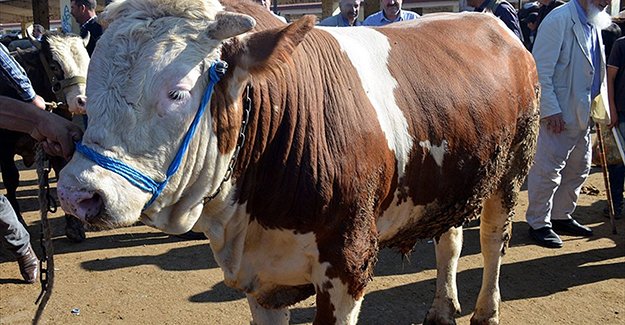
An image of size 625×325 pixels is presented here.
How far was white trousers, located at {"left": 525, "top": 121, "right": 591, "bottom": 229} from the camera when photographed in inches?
211

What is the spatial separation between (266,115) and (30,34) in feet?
15.4

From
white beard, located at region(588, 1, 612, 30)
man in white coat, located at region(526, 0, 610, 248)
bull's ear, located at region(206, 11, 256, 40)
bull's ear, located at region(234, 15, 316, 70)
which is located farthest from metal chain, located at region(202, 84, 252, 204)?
white beard, located at region(588, 1, 612, 30)

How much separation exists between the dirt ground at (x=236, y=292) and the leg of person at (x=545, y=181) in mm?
131

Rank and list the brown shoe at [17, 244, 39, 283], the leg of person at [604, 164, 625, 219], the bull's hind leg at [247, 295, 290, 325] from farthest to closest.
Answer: the leg of person at [604, 164, 625, 219], the brown shoe at [17, 244, 39, 283], the bull's hind leg at [247, 295, 290, 325]

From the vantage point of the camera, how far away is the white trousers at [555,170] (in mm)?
5352

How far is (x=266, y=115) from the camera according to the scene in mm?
2289

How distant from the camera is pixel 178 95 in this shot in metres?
1.93

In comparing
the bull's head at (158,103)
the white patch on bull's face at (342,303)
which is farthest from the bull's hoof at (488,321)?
the bull's head at (158,103)

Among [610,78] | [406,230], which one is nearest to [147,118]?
[406,230]

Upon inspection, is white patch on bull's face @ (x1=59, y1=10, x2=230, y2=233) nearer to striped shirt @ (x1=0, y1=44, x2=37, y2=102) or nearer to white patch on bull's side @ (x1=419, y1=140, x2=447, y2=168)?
white patch on bull's side @ (x1=419, y1=140, x2=447, y2=168)

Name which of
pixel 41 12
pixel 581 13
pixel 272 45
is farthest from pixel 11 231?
pixel 41 12

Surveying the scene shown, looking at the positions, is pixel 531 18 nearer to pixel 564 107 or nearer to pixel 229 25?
pixel 564 107

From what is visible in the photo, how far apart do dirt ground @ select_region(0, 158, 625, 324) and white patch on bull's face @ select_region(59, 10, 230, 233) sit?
7.36 feet

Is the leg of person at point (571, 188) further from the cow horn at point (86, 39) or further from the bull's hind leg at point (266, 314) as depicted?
the cow horn at point (86, 39)
